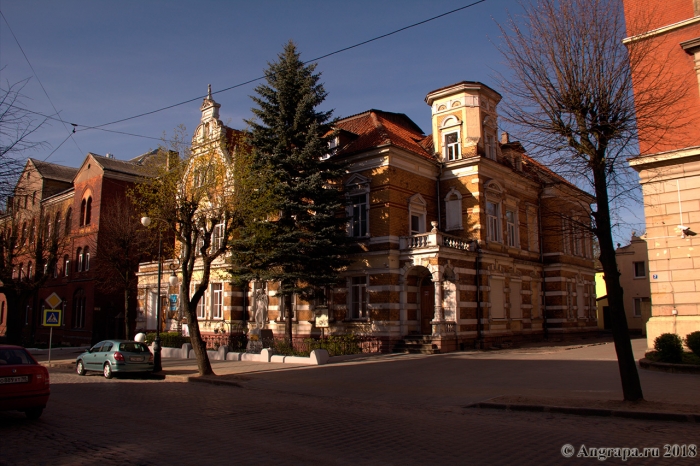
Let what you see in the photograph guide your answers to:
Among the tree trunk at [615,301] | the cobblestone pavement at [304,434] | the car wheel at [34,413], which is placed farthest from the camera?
the tree trunk at [615,301]

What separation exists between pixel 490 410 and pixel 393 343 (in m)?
14.0

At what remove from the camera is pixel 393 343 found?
2564 centimetres

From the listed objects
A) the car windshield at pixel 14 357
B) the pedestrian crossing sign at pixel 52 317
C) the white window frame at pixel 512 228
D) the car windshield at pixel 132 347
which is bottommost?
the car windshield at pixel 132 347

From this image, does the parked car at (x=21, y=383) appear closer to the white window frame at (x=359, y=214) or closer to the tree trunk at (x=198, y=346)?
the tree trunk at (x=198, y=346)

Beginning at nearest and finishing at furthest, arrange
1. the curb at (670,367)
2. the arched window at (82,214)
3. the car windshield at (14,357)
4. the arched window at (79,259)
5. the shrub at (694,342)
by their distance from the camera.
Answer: the car windshield at (14,357) → the curb at (670,367) → the shrub at (694,342) → the arched window at (79,259) → the arched window at (82,214)

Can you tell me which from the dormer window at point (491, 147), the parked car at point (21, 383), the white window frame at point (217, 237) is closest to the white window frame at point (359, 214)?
the white window frame at point (217, 237)

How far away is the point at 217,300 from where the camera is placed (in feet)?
110

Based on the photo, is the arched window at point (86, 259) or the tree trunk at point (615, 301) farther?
the arched window at point (86, 259)

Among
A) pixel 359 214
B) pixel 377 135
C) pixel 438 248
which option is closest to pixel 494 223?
pixel 438 248

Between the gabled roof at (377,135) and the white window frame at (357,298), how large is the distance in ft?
22.3

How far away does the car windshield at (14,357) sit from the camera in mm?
10375

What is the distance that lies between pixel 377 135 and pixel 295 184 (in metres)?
6.11

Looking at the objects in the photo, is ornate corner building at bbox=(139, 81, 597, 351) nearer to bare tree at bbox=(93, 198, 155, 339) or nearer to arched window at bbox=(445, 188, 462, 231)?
arched window at bbox=(445, 188, 462, 231)

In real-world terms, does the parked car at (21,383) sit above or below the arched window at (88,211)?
below
